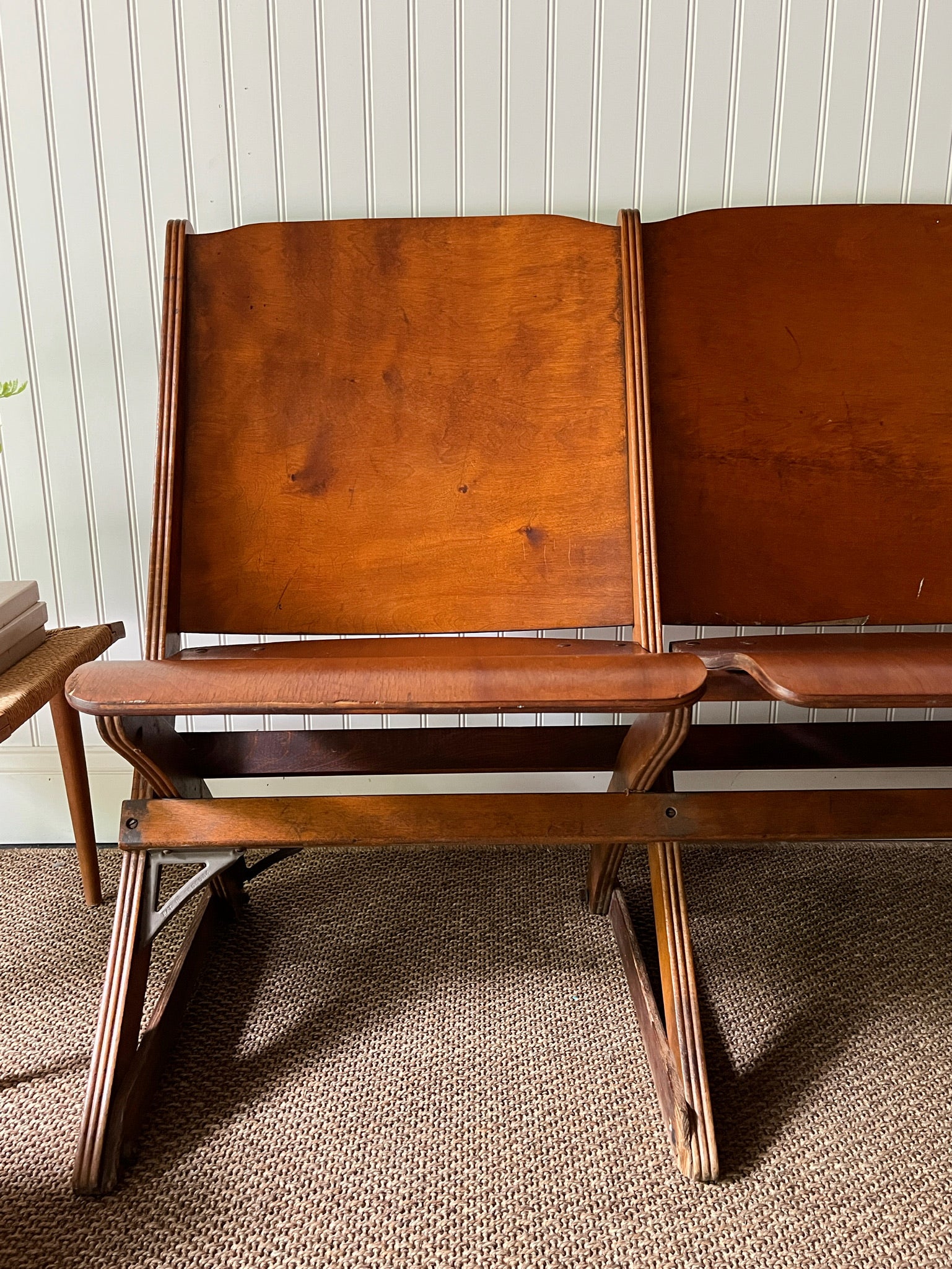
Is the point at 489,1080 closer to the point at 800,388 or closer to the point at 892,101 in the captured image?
the point at 800,388

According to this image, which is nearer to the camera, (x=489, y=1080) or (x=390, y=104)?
(x=489, y=1080)

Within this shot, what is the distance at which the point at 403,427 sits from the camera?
1129 millimetres

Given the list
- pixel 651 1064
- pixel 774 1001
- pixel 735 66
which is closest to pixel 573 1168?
pixel 651 1064

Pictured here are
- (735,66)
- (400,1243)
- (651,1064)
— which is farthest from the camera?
(735,66)

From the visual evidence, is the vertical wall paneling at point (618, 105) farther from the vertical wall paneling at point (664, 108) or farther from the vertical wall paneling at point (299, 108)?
the vertical wall paneling at point (299, 108)

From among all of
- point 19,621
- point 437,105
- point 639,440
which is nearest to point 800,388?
point 639,440

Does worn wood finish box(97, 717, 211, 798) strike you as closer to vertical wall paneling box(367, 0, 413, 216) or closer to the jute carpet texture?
the jute carpet texture

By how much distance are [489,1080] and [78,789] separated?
0.71 metres

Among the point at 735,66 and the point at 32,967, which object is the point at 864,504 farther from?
the point at 32,967

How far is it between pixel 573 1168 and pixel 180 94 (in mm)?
1417

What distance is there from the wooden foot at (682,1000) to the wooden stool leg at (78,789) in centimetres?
80

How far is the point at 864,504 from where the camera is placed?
46.8 inches

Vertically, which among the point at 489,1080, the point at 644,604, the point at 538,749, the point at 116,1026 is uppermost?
the point at 644,604

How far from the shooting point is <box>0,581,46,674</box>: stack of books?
1135 millimetres
